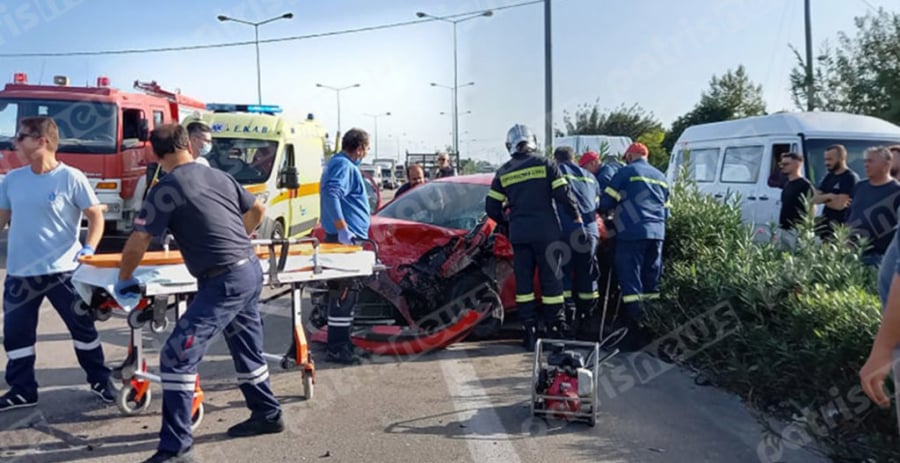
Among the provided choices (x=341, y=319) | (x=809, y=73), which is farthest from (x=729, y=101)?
(x=341, y=319)

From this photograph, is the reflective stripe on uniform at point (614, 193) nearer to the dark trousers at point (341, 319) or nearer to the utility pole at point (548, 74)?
the dark trousers at point (341, 319)

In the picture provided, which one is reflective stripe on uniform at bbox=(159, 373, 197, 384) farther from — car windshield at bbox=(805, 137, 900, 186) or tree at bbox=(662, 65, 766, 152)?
tree at bbox=(662, 65, 766, 152)

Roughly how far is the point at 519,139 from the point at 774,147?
608cm

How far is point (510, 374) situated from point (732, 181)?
25.7 ft

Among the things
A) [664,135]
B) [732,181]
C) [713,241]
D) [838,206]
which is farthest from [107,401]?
[664,135]

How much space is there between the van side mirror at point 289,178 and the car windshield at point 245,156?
210mm

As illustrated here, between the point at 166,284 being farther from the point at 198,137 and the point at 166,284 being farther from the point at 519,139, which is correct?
the point at 519,139

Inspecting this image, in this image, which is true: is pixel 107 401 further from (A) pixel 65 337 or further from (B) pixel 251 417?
(A) pixel 65 337

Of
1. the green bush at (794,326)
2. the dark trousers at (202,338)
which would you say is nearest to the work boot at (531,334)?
the green bush at (794,326)

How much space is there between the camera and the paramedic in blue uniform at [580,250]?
6324mm

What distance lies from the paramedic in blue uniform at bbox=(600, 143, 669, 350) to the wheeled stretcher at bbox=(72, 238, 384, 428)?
7.76 feet

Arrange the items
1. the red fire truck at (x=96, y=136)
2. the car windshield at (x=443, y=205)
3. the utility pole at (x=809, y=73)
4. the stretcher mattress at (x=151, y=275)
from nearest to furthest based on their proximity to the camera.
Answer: the stretcher mattress at (x=151, y=275) < the car windshield at (x=443, y=205) < the red fire truck at (x=96, y=136) < the utility pole at (x=809, y=73)

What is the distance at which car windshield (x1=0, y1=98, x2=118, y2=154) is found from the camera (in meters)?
11.9

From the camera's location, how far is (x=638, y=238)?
6.37m
